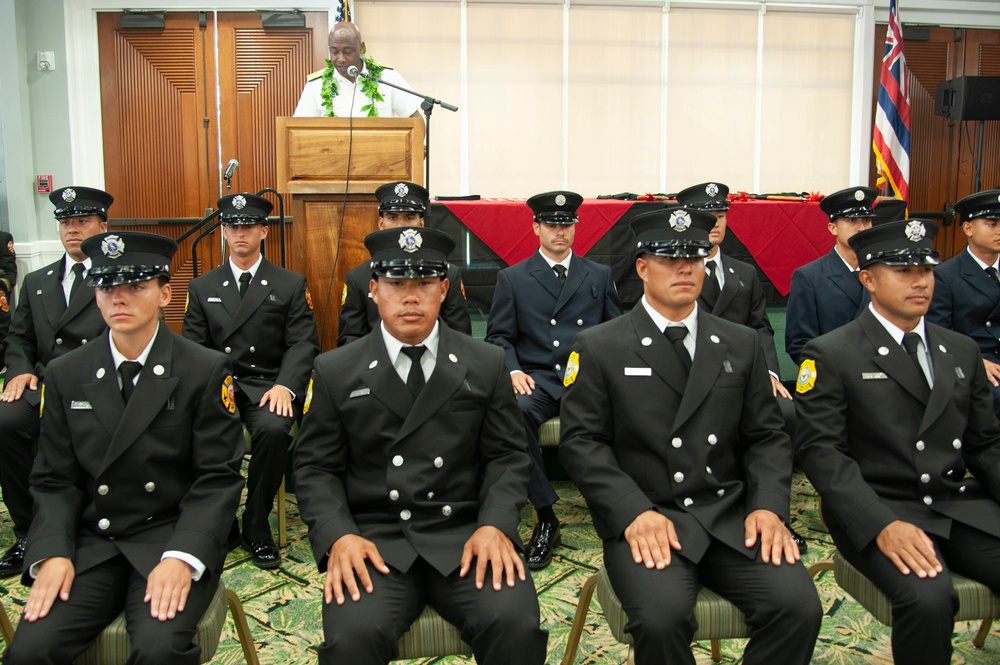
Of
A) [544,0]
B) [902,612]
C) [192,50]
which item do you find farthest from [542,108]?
[902,612]

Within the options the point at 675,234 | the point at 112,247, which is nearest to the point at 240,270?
the point at 112,247

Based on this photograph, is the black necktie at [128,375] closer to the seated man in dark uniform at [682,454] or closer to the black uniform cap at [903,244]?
the seated man in dark uniform at [682,454]

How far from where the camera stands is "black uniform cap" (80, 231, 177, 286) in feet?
6.81

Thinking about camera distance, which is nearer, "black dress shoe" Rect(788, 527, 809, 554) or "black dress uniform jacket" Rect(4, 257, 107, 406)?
"black dress shoe" Rect(788, 527, 809, 554)

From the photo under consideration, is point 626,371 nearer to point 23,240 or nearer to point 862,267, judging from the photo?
point 862,267

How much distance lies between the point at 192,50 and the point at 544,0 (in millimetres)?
3149

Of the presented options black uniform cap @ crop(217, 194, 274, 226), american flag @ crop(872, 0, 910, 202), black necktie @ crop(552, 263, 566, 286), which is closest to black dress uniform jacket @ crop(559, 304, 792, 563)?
black necktie @ crop(552, 263, 566, 286)

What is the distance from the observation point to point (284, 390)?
3264 mm

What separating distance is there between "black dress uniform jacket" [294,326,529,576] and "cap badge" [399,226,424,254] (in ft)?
0.76

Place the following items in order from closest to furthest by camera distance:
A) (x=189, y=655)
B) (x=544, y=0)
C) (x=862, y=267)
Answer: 1. (x=189, y=655)
2. (x=862, y=267)
3. (x=544, y=0)

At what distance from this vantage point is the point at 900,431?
2203 mm

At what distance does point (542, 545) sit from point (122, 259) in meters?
1.78

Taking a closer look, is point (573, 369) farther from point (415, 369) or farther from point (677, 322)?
point (415, 369)

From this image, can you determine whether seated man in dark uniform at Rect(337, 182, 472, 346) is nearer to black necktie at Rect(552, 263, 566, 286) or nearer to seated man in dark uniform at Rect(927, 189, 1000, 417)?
black necktie at Rect(552, 263, 566, 286)
